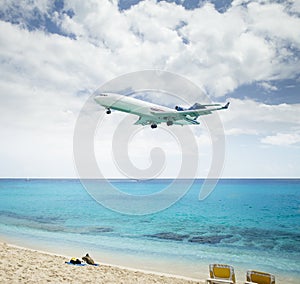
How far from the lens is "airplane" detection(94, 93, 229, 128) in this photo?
1745 centimetres

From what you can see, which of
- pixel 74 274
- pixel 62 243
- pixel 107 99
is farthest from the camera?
pixel 62 243

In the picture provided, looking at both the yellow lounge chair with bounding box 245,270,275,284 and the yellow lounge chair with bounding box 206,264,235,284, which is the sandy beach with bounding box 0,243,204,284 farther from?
the yellow lounge chair with bounding box 245,270,275,284

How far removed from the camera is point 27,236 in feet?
102

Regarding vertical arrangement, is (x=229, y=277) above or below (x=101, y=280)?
above

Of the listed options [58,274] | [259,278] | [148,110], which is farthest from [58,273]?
[148,110]

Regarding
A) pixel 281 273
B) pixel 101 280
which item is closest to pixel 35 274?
pixel 101 280

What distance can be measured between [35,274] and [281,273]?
17.5 m

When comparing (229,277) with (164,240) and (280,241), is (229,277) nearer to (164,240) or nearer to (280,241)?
(164,240)

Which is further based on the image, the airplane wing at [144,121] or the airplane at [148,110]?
the airplane wing at [144,121]

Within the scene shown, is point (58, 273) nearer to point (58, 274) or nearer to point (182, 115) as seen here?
point (58, 274)

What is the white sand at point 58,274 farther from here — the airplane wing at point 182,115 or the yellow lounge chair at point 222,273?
the airplane wing at point 182,115

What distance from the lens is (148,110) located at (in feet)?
63.5

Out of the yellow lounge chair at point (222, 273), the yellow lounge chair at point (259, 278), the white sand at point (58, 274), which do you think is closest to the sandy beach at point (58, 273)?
the white sand at point (58, 274)

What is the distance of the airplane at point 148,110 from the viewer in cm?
1745
